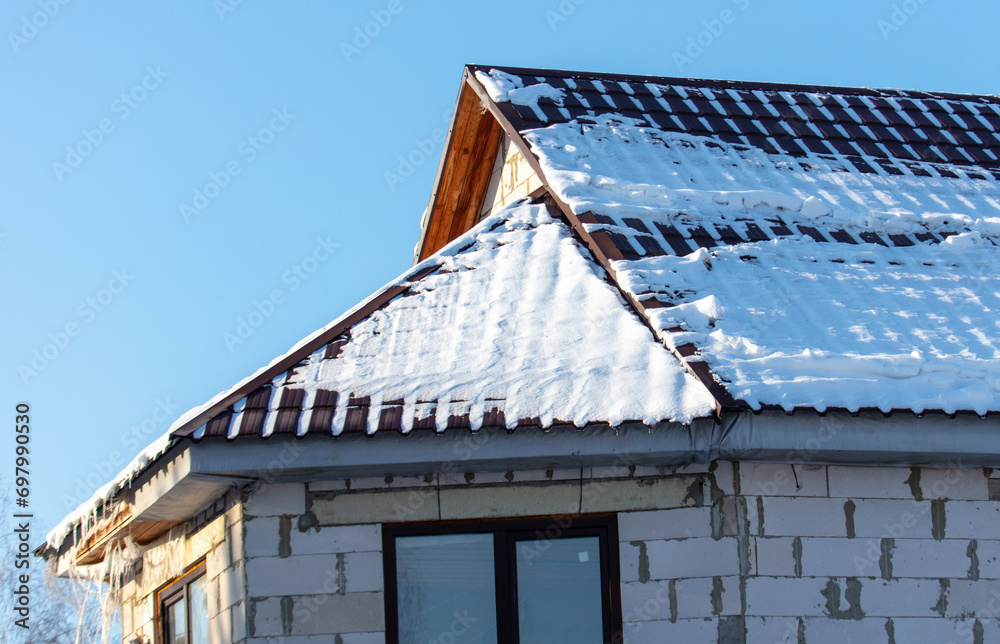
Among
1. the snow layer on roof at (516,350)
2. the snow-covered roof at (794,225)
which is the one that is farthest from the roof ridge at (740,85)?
the snow layer on roof at (516,350)

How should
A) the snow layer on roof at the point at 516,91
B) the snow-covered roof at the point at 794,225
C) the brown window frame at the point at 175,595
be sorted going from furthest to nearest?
the snow layer on roof at the point at 516,91
the brown window frame at the point at 175,595
the snow-covered roof at the point at 794,225

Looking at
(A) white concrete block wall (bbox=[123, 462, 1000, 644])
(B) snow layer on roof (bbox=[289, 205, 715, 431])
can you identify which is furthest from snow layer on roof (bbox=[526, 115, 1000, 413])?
(A) white concrete block wall (bbox=[123, 462, 1000, 644])

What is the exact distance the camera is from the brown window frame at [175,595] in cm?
647

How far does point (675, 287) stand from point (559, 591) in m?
1.92

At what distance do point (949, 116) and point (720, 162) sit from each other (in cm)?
298

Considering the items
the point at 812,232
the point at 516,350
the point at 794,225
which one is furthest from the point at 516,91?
the point at 516,350

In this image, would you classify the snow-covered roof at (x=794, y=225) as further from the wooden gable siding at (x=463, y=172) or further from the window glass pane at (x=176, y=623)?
the window glass pane at (x=176, y=623)

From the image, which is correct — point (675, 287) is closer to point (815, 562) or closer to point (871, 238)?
point (815, 562)

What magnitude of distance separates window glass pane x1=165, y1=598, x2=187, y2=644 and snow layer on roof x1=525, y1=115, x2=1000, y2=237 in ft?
11.7

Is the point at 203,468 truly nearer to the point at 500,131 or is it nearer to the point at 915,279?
the point at 915,279

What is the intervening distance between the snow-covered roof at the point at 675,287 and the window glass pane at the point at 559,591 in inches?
35.1

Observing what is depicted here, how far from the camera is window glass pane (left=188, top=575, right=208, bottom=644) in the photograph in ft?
20.8

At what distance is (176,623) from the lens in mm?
6879

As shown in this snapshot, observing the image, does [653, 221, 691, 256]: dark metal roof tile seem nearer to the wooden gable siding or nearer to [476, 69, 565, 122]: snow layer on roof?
[476, 69, 565, 122]: snow layer on roof
